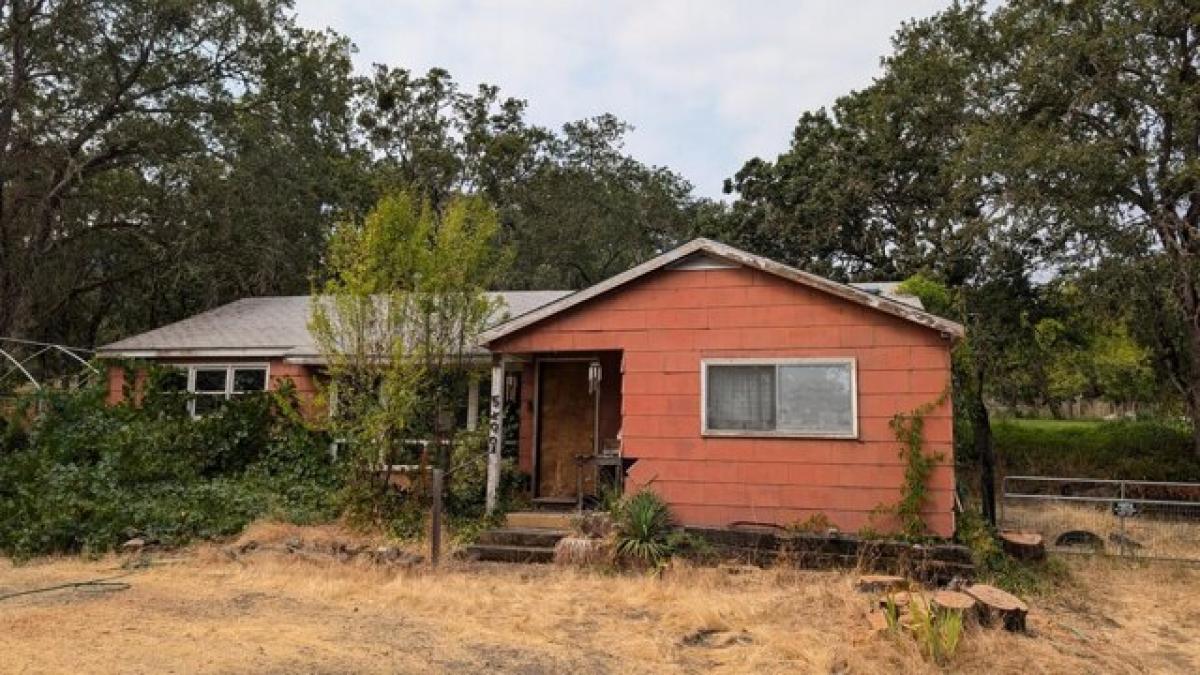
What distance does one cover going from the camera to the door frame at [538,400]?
1319 cm

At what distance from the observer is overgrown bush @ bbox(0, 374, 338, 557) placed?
1077 centimetres

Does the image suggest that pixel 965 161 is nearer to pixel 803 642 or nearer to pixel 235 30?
pixel 803 642

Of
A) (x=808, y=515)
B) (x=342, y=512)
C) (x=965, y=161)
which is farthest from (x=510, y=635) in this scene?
(x=965, y=161)

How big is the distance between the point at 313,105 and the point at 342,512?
49.3ft

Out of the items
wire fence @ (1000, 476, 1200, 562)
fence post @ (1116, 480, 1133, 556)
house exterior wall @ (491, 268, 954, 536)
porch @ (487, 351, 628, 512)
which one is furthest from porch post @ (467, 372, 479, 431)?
fence post @ (1116, 480, 1133, 556)

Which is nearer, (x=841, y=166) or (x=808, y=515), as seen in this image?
(x=808, y=515)

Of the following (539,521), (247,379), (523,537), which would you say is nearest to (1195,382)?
(539,521)

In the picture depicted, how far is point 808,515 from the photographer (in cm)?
1016

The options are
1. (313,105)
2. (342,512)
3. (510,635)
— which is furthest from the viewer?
(313,105)

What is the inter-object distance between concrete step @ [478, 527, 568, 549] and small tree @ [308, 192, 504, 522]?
6.18 ft

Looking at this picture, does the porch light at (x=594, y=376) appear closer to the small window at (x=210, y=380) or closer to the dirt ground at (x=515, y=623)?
the dirt ground at (x=515, y=623)

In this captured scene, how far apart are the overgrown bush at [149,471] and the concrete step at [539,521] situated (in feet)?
9.77

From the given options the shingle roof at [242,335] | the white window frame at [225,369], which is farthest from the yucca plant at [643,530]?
the white window frame at [225,369]

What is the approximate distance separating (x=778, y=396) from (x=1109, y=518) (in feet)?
29.0
